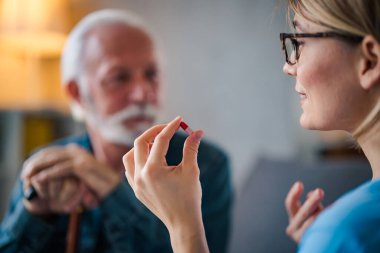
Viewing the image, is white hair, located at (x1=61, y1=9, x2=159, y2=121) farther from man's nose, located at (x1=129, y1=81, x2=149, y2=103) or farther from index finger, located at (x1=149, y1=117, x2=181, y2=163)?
index finger, located at (x1=149, y1=117, x2=181, y2=163)

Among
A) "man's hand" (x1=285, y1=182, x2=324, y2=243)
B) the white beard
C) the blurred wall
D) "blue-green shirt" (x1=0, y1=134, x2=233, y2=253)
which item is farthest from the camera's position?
the blurred wall

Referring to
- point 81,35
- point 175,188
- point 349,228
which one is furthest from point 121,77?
point 349,228

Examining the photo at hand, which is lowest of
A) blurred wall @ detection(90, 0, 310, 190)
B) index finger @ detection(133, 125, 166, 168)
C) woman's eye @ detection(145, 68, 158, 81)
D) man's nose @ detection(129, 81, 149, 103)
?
blurred wall @ detection(90, 0, 310, 190)

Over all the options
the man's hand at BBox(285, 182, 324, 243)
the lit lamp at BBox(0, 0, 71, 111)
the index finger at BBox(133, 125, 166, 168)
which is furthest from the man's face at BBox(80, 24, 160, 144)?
the lit lamp at BBox(0, 0, 71, 111)

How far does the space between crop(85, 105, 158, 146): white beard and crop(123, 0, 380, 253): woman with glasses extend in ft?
1.86

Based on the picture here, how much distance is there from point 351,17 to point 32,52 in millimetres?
2429

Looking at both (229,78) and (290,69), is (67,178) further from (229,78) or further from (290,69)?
(229,78)

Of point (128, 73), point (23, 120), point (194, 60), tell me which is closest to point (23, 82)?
point (23, 120)

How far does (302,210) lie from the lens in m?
0.73

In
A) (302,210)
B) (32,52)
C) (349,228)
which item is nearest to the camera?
(349,228)

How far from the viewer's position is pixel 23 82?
276cm

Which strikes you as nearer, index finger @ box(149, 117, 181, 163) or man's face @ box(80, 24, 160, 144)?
index finger @ box(149, 117, 181, 163)

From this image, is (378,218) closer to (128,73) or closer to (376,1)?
(376,1)

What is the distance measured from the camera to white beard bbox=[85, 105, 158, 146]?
1.15 metres
